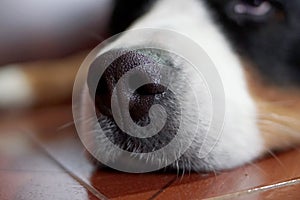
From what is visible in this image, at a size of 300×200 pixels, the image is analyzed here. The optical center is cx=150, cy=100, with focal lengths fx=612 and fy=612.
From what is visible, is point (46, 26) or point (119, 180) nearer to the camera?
point (119, 180)

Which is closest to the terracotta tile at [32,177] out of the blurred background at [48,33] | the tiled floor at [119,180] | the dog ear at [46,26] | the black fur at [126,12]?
the tiled floor at [119,180]

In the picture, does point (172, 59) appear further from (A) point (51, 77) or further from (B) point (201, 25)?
(A) point (51, 77)

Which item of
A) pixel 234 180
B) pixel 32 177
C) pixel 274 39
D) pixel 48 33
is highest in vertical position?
pixel 274 39

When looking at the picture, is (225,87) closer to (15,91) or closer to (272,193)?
(272,193)

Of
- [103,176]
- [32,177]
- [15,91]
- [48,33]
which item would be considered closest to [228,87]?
[103,176]

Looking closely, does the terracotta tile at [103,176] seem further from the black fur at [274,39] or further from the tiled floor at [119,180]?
the black fur at [274,39]

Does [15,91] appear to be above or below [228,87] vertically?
below

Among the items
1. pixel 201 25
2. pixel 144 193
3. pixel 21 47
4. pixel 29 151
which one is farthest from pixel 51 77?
pixel 144 193
